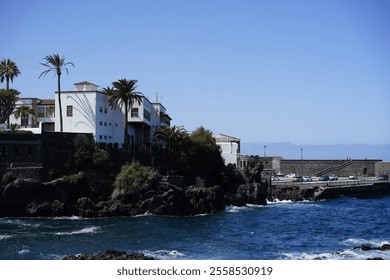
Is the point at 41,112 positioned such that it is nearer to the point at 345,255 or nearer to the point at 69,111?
the point at 69,111

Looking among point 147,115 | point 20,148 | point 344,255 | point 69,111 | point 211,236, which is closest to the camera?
point 344,255

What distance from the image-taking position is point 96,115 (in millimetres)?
76375

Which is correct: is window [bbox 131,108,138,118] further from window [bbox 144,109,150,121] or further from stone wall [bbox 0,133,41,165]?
stone wall [bbox 0,133,41,165]

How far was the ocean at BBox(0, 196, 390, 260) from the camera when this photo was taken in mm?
44219

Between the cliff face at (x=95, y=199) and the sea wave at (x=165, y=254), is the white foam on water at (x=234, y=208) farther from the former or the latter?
the sea wave at (x=165, y=254)

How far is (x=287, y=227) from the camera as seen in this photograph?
60.7 metres

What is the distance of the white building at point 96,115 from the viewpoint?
76375mm

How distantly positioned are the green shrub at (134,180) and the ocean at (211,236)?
4234 millimetres

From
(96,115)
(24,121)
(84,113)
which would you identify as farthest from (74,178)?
(24,121)

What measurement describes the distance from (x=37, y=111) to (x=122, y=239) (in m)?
46.6

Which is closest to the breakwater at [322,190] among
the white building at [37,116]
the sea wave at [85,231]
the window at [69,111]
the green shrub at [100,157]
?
the green shrub at [100,157]

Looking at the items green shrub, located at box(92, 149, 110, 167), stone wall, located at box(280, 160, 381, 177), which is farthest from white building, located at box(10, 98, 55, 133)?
stone wall, located at box(280, 160, 381, 177)

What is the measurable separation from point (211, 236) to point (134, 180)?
1960 cm
